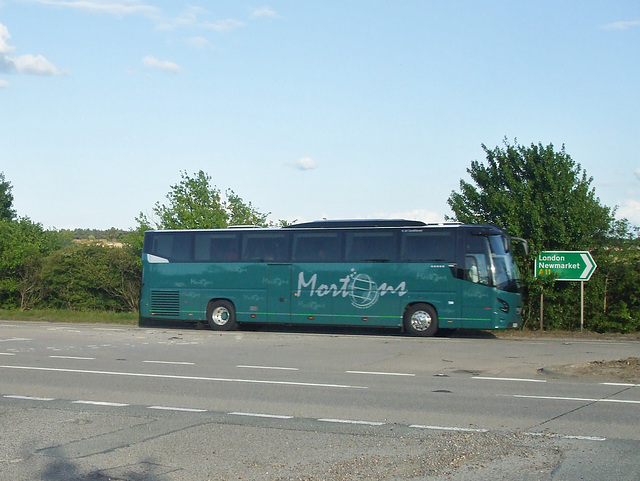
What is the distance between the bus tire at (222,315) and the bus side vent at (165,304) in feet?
4.02

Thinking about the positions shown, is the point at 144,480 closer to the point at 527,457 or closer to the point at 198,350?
the point at 527,457

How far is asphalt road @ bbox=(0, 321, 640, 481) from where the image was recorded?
7.08m

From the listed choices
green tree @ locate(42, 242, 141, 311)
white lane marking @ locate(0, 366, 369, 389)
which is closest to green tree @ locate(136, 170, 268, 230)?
green tree @ locate(42, 242, 141, 311)

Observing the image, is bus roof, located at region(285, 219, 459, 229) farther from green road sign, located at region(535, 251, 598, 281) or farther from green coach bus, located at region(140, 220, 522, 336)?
green road sign, located at region(535, 251, 598, 281)

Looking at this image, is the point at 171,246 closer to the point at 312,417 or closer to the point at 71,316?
the point at 71,316

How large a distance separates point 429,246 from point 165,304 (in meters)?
9.39

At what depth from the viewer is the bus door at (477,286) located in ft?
73.3

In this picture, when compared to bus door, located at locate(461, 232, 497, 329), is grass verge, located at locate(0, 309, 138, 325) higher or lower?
lower

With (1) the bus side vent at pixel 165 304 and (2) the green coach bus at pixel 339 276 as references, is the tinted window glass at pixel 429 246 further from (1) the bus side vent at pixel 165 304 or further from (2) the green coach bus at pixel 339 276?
(1) the bus side vent at pixel 165 304

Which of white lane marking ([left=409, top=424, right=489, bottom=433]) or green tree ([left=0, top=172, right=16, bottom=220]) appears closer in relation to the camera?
white lane marking ([left=409, top=424, right=489, bottom=433])

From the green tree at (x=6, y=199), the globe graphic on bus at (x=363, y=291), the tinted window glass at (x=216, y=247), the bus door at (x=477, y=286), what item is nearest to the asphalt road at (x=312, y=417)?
the bus door at (x=477, y=286)

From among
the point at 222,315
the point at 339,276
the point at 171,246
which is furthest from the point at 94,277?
the point at 339,276

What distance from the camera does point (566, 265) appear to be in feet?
79.2

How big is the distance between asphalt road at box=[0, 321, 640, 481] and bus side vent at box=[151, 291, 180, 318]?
8.10 metres
